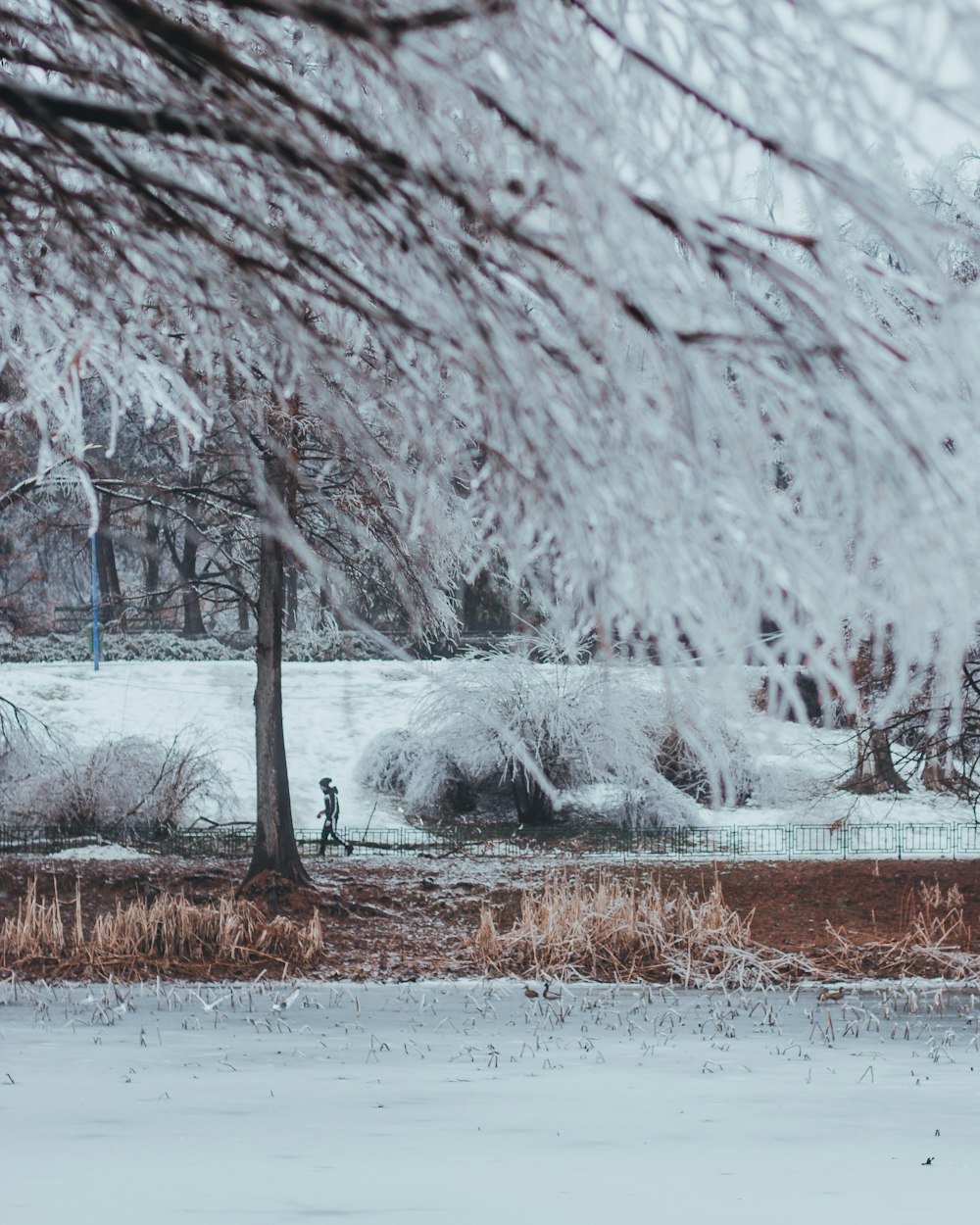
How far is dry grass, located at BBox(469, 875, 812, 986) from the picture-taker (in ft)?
42.5

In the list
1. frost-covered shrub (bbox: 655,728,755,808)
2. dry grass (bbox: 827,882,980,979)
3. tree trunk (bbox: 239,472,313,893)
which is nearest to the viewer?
dry grass (bbox: 827,882,980,979)

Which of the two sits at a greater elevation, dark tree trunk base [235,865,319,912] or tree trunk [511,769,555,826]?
tree trunk [511,769,555,826]

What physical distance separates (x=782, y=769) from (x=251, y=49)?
21519mm

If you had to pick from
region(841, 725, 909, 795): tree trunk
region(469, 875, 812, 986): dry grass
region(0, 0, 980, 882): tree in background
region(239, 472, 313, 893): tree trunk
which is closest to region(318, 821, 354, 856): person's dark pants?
region(239, 472, 313, 893): tree trunk

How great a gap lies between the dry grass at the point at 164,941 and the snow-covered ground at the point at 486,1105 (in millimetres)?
844

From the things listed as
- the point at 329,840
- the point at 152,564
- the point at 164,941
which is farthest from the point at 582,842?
the point at 152,564

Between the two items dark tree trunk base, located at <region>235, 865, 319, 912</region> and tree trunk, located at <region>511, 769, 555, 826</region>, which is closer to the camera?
dark tree trunk base, located at <region>235, 865, 319, 912</region>

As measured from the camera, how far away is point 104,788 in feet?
69.0

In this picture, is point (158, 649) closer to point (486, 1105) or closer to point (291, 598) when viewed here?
point (291, 598)

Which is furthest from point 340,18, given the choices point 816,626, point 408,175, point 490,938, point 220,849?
point 220,849

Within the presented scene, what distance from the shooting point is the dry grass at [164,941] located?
1359 cm

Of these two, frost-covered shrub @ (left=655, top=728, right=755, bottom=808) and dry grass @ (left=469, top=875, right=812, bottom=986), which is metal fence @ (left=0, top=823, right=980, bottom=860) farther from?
dry grass @ (left=469, top=875, right=812, bottom=986)

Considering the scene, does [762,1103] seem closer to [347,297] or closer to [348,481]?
[347,297]

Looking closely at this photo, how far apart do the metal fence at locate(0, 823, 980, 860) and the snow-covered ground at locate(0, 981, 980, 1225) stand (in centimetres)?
754
